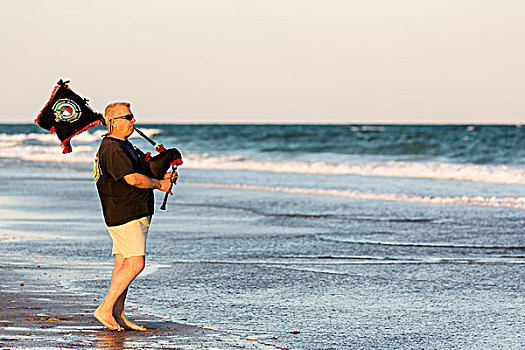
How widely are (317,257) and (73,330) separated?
4.06 metres

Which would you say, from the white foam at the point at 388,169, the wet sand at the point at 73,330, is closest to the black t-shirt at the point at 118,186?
the wet sand at the point at 73,330

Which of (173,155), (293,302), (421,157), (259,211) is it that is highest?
(173,155)

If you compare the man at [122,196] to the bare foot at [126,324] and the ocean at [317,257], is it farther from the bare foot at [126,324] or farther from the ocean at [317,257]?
the ocean at [317,257]

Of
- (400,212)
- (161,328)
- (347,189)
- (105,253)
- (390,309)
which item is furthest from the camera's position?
(347,189)

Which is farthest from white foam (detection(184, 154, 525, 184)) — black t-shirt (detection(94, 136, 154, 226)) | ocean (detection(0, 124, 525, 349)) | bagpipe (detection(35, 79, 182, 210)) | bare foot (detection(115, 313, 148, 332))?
black t-shirt (detection(94, 136, 154, 226))

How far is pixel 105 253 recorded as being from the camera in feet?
30.5

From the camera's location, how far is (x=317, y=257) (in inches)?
364

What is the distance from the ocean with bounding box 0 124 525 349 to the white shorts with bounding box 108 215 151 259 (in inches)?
30.1

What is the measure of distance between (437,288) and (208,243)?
11.7ft

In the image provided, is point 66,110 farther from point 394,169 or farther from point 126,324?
point 394,169

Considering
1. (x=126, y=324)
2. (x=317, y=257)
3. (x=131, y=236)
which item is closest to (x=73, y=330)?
(x=126, y=324)

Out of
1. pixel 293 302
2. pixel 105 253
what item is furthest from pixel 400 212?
pixel 293 302

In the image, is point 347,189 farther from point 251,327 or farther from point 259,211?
point 251,327

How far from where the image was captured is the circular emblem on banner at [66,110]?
19.1ft
